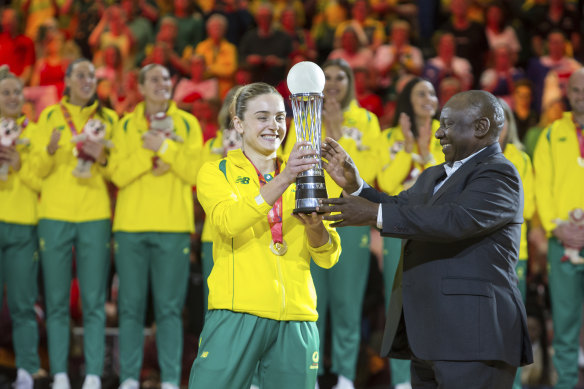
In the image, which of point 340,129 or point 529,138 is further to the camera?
point 529,138

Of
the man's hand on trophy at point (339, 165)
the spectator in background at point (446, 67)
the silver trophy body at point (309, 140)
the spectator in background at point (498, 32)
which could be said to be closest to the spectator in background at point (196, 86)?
the spectator in background at point (446, 67)

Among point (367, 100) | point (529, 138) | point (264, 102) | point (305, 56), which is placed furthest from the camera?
point (305, 56)

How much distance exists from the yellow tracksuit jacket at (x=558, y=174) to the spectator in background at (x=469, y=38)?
12.8ft

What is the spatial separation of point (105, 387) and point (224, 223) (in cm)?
342

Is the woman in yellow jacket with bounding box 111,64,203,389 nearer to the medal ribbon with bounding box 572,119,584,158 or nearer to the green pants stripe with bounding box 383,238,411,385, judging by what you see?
the green pants stripe with bounding box 383,238,411,385

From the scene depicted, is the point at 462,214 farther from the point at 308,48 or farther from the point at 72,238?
the point at 308,48

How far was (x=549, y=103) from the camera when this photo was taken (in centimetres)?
807

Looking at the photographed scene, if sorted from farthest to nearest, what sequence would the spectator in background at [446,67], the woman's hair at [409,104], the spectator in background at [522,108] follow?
the spectator in background at [446,67] < the spectator in background at [522,108] < the woman's hair at [409,104]

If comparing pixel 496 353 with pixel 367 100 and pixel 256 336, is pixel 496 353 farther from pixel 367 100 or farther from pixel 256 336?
pixel 367 100

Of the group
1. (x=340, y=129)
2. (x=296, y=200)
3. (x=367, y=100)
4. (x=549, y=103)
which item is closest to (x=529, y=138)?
(x=549, y=103)

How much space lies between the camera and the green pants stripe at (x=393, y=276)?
570 centimetres

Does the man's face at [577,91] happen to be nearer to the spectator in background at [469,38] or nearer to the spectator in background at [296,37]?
the spectator in background at [469,38]

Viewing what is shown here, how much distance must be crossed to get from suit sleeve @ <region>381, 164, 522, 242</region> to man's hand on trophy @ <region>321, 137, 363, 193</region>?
42 cm

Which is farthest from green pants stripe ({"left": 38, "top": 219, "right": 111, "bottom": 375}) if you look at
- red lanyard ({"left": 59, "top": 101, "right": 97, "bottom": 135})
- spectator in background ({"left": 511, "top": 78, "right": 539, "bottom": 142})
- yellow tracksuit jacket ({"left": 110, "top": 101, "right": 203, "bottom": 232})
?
spectator in background ({"left": 511, "top": 78, "right": 539, "bottom": 142})
